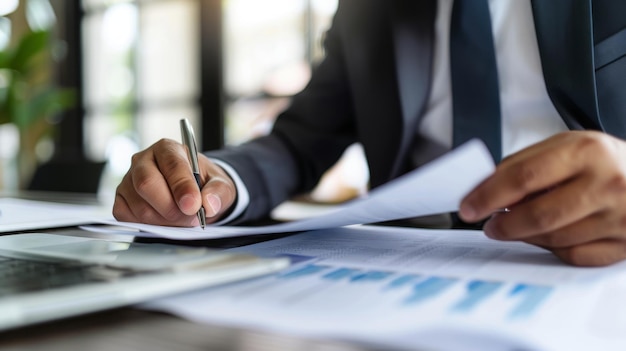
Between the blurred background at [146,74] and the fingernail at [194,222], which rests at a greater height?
the blurred background at [146,74]

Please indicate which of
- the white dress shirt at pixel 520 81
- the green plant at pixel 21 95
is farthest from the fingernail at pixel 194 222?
the green plant at pixel 21 95

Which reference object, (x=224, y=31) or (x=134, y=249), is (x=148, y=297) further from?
(x=224, y=31)

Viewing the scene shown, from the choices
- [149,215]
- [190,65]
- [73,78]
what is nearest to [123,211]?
[149,215]

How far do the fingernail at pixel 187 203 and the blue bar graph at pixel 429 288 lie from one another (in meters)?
0.24

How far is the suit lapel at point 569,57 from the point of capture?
0.60 metres

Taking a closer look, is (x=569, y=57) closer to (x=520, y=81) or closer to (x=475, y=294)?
(x=520, y=81)

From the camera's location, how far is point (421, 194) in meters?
0.34

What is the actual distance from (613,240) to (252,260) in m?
0.24

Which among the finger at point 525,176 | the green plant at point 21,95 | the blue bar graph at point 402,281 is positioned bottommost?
the blue bar graph at point 402,281

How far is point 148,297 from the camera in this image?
256 mm

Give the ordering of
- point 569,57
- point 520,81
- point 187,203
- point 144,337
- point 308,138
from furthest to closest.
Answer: point 308,138, point 520,81, point 569,57, point 187,203, point 144,337

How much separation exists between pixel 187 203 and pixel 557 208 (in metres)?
0.29

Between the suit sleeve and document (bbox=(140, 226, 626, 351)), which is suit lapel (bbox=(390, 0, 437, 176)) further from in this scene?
document (bbox=(140, 226, 626, 351))

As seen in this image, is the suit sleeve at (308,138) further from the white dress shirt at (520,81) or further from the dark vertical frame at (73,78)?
the dark vertical frame at (73,78)
